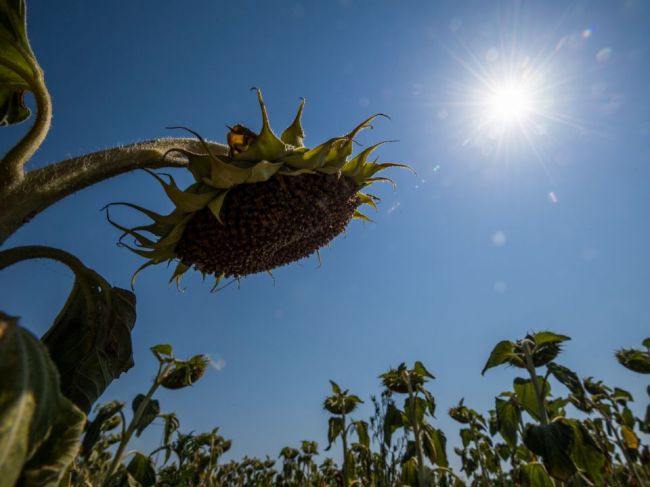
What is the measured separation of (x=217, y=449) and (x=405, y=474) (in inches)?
472

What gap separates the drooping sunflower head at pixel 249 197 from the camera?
6.86 feet

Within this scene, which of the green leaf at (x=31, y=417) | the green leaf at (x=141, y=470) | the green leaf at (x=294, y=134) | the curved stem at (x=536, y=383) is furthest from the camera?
the green leaf at (x=141, y=470)

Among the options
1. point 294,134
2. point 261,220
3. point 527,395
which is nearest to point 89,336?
point 261,220

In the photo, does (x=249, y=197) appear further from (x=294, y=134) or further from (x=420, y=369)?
(x=420, y=369)

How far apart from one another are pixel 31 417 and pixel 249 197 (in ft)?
4.81

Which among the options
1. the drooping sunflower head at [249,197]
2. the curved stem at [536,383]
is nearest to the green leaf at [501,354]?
the curved stem at [536,383]

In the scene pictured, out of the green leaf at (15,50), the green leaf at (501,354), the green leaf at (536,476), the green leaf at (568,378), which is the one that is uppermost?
the green leaf at (501,354)

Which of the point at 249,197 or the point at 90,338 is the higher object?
the point at 249,197

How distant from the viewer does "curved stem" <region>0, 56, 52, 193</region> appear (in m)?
1.34

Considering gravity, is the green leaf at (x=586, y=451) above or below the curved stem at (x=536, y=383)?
below

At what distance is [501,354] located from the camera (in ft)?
18.9

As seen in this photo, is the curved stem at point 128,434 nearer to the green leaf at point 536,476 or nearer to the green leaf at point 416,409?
the green leaf at point 416,409

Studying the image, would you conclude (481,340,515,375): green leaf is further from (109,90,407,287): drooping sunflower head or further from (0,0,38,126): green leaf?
(0,0,38,126): green leaf

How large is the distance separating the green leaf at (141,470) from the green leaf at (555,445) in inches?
218
